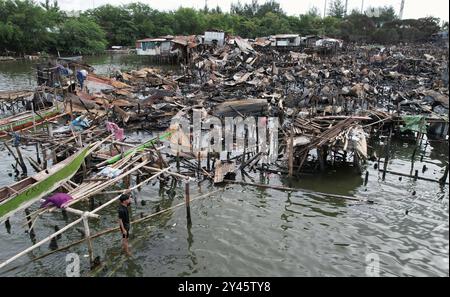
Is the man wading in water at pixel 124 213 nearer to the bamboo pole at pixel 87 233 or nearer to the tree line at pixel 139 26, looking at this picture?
the bamboo pole at pixel 87 233

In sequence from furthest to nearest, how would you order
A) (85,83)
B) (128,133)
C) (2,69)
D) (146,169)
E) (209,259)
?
(2,69) → (85,83) → (128,133) → (146,169) → (209,259)

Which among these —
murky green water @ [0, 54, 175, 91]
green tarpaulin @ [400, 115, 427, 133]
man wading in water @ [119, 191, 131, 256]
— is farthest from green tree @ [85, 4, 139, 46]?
man wading in water @ [119, 191, 131, 256]

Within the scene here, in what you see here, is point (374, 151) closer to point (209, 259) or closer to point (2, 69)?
point (209, 259)

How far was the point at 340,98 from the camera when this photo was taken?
2367cm

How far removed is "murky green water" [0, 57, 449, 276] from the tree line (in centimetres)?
5566

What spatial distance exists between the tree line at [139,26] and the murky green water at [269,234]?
183ft

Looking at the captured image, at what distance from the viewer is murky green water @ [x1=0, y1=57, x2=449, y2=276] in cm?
937

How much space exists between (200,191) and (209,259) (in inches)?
154

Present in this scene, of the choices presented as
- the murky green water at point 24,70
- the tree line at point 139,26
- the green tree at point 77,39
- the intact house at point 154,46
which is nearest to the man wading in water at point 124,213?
the murky green water at point 24,70

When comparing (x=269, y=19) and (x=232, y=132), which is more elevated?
(x=269, y=19)

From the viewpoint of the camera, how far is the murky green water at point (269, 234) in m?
9.37

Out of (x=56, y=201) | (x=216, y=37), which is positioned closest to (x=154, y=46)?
(x=216, y=37)

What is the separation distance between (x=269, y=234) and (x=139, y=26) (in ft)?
259

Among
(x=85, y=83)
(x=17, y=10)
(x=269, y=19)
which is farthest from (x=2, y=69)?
(x=269, y=19)
